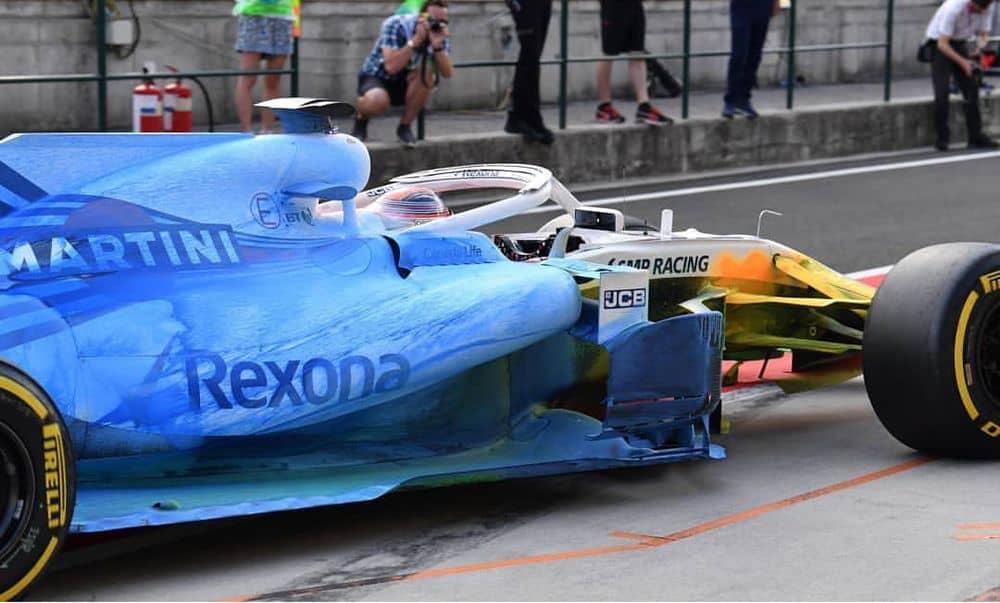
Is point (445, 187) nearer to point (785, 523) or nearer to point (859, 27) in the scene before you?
point (785, 523)

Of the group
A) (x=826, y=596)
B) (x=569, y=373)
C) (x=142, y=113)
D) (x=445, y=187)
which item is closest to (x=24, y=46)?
(x=142, y=113)

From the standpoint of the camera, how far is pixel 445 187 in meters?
7.59

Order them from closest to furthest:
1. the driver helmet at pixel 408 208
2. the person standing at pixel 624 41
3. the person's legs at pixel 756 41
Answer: the driver helmet at pixel 408 208, the person standing at pixel 624 41, the person's legs at pixel 756 41

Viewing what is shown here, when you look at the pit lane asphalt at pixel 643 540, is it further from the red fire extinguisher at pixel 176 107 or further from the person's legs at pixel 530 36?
the red fire extinguisher at pixel 176 107

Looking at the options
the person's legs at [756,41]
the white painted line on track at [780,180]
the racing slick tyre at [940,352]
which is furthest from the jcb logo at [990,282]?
the person's legs at [756,41]

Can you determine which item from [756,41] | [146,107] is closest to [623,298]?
[146,107]

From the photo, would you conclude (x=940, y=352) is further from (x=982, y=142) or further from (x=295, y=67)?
(x=982, y=142)

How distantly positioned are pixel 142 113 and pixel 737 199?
14.9 feet

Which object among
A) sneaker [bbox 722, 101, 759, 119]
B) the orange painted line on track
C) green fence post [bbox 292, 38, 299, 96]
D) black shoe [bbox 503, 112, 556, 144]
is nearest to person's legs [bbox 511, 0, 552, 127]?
black shoe [bbox 503, 112, 556, 144]

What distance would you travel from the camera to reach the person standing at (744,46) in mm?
16000

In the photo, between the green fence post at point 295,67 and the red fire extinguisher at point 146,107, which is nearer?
the green fence post at point 295,67

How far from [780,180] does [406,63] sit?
3.78 m

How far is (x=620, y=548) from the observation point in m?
5.78

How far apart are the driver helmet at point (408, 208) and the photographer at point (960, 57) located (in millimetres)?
11998
